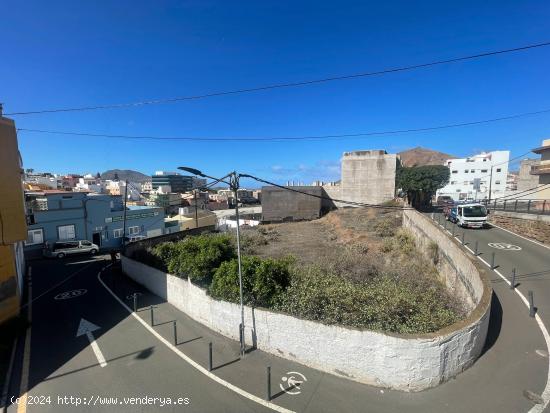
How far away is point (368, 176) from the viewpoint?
34688 millimetres

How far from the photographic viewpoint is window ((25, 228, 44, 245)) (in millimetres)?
24938

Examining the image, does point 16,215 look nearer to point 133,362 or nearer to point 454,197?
point 133,362

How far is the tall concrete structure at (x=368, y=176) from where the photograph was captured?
33666 millimetres

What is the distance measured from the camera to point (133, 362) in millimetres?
8055

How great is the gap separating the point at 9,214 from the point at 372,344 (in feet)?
43.2

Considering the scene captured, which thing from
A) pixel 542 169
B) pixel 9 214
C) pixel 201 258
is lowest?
pixel 201 258

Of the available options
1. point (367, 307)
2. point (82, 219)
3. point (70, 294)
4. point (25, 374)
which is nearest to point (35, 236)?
point (82, 219)

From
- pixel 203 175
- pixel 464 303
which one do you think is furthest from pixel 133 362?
pixel 464 303

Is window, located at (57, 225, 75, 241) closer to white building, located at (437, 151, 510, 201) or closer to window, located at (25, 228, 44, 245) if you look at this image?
window, located at (25, 228, 44, 245)

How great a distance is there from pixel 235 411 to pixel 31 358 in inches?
280

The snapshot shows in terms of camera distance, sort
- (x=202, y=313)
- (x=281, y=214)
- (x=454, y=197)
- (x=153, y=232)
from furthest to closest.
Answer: (x=454, y=197)
(x=153, y=232)
(x=281, y=214)
(x=202, y=313)

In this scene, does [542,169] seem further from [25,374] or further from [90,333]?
[25,374]

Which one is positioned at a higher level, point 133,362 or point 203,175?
point 203,175

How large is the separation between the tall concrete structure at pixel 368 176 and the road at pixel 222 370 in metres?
22.7
